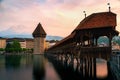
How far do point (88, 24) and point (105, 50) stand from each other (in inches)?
250

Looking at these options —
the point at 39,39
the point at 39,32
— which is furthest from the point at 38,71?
the point at 39,39

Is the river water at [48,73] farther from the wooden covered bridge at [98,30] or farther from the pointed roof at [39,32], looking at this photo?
the pointed roof at [39,32]

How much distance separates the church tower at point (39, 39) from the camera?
15988cm

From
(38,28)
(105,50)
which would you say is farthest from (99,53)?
(38,28)

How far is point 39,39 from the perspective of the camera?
161625mm

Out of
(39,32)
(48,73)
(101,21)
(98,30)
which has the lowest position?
(48,73)

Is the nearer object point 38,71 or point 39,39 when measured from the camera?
point 38,71

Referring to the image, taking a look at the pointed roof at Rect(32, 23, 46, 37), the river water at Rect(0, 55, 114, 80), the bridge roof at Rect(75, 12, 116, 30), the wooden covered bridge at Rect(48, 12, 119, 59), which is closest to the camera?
the wooden covered bridge at Rect(48, 12, 119, 59)

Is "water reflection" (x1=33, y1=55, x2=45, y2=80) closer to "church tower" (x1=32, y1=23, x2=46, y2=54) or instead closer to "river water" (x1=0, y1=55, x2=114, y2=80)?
"river water" (x1=0, y1=55, x2=114, y2=80)

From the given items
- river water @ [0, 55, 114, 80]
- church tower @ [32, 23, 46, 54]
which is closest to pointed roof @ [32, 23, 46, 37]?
church tower @ [32, 23, 46, 54]

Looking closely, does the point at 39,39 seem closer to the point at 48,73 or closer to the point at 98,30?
the point at 48,73

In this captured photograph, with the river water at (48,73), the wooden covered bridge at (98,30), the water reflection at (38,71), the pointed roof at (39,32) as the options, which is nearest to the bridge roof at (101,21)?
the wooden covered bridge at (98,30)

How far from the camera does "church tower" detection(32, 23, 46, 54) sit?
15988cm

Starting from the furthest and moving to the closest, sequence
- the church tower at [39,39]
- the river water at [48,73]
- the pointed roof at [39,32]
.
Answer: the church tower at [39,39], the pointed roof at [39,32], the river water at [48,73]
